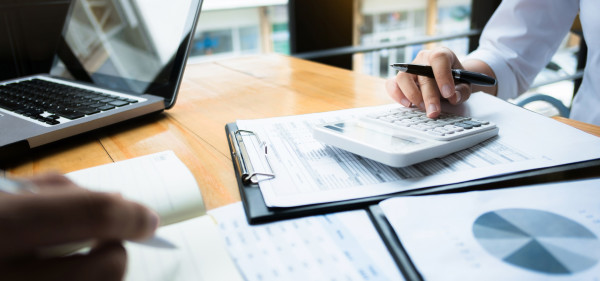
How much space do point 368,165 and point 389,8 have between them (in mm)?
1833

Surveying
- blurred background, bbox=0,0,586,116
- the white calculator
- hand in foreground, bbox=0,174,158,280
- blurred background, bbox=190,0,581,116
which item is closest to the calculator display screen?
the white calculator

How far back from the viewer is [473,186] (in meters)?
0.32

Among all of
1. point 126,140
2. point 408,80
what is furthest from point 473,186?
point 126,140

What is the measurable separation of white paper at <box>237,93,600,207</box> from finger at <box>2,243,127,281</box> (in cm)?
12

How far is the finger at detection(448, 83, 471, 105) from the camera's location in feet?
1.65

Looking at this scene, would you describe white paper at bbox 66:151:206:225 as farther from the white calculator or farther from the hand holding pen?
the hand holding pen

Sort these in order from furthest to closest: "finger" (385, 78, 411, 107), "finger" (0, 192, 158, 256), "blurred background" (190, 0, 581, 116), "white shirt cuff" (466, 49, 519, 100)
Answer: "blurred background" (190, 0, 581, 116), "white shirt cuff" (466, 49, 519, 100), "finger" (385, 78, 411, 107), "finger" (0, 192, 158, 256)

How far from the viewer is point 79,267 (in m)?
0.19

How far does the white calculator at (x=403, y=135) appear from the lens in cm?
34

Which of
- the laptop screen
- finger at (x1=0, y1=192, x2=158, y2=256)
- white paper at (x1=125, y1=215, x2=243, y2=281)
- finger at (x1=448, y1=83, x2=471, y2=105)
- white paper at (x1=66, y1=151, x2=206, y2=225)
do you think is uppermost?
the laptop screen

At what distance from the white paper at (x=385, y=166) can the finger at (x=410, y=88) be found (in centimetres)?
9

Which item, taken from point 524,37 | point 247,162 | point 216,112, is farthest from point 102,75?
point 524,37

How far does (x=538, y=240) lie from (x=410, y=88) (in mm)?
310

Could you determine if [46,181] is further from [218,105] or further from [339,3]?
[339,3]
